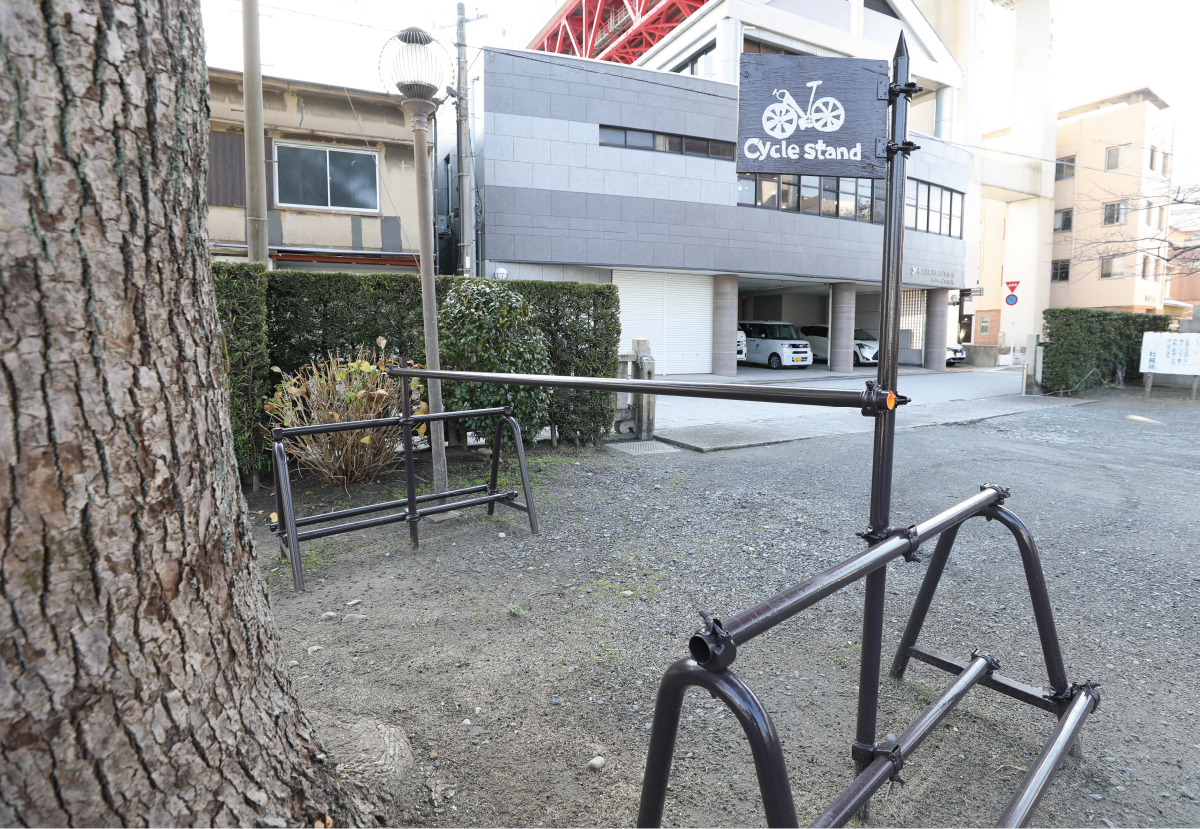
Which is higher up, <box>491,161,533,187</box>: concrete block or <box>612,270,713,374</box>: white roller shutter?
<box>491,161,533,187</box>: concrete block

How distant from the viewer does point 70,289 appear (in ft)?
3.69

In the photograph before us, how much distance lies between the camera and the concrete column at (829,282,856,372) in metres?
21.7

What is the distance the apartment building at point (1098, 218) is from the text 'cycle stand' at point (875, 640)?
35.8 m

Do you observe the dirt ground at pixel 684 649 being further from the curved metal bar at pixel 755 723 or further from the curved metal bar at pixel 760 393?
the curved metal bar at pixel 760 393

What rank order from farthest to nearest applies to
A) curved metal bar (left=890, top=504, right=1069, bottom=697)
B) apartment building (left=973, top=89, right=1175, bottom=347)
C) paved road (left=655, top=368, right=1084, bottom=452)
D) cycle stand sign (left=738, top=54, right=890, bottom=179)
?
apartment building (left=973, top=89, right=1175, bottom=347) → paved road (left=655, top=368, right=1084, bottom=452) → curved metal bar (left=890, top=504, right=1069, bottom=697) → cycle stand sign (left=738, top=54, right=890, bottom=179)

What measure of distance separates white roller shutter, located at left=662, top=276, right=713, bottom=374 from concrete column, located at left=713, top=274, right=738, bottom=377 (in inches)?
6.2

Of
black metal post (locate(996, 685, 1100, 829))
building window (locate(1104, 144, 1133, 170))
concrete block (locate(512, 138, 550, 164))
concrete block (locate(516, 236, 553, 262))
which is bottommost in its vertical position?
black metal post (locate(996, 685, 1100, 829))

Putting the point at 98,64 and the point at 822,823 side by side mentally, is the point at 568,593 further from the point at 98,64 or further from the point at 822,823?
the point at 98,64

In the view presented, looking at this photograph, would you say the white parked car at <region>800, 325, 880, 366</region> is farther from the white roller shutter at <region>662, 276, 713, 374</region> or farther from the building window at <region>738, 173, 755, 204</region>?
the building window at <region>738, 173, 755, 204</region>

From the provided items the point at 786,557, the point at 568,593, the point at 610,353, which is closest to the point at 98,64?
the point at 568,593

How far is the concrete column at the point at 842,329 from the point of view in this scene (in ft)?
71.1

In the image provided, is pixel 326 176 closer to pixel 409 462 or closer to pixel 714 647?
pixel 409 462

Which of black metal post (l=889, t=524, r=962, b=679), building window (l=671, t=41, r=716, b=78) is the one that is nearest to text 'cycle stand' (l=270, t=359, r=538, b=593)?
black metal post (l=889, t=524, r=962, b=679)

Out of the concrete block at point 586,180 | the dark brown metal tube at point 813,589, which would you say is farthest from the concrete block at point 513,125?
the dark brown metal tube at point 813,589
